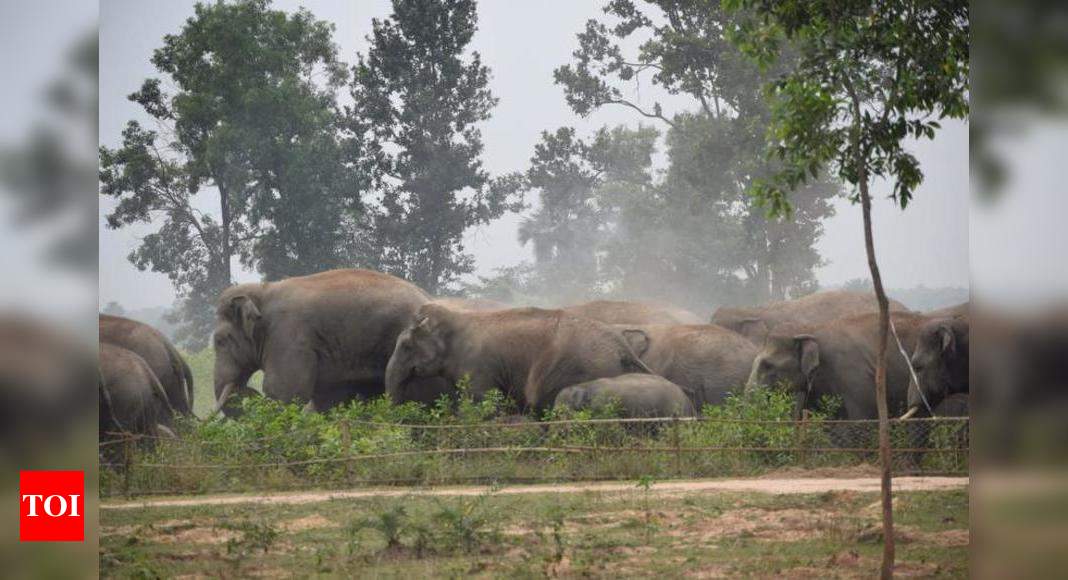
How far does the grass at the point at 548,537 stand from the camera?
8.36m

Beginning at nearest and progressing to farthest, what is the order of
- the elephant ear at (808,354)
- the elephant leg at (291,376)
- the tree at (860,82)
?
the tree at (860,82)
the elephant ear at (808,354)
the elephant leg at (291,376)

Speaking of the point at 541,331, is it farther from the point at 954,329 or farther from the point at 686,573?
the point at 686,573

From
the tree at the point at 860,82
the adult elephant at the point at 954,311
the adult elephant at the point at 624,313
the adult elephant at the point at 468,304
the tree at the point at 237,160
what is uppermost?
the tree at the point at 237,160

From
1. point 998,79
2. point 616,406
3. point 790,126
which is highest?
point 790,126

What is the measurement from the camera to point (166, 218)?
26.6 metres

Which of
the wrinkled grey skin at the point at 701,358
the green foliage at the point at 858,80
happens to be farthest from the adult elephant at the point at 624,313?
the green foliage at the point at 858,80

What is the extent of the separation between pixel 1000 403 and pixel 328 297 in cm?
1478

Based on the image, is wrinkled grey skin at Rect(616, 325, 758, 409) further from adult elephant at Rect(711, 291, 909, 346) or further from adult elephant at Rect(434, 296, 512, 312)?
adult elephant at Rect(434, 296, 512, 312)

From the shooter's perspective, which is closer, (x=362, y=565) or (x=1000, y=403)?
(x=1000, y=403)

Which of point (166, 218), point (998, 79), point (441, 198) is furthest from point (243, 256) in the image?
point (998, 79)

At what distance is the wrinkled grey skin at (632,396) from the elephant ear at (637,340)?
2.35 metres

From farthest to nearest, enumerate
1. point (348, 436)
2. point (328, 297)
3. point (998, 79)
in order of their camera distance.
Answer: point (328, 297) < point (348, 436) < point (998, 79)

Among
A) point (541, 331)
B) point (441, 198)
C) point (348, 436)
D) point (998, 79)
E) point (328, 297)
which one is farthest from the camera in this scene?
point (441, 198)

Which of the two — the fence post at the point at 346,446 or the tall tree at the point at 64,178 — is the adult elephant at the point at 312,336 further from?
the tall tree at the point at 64,178
